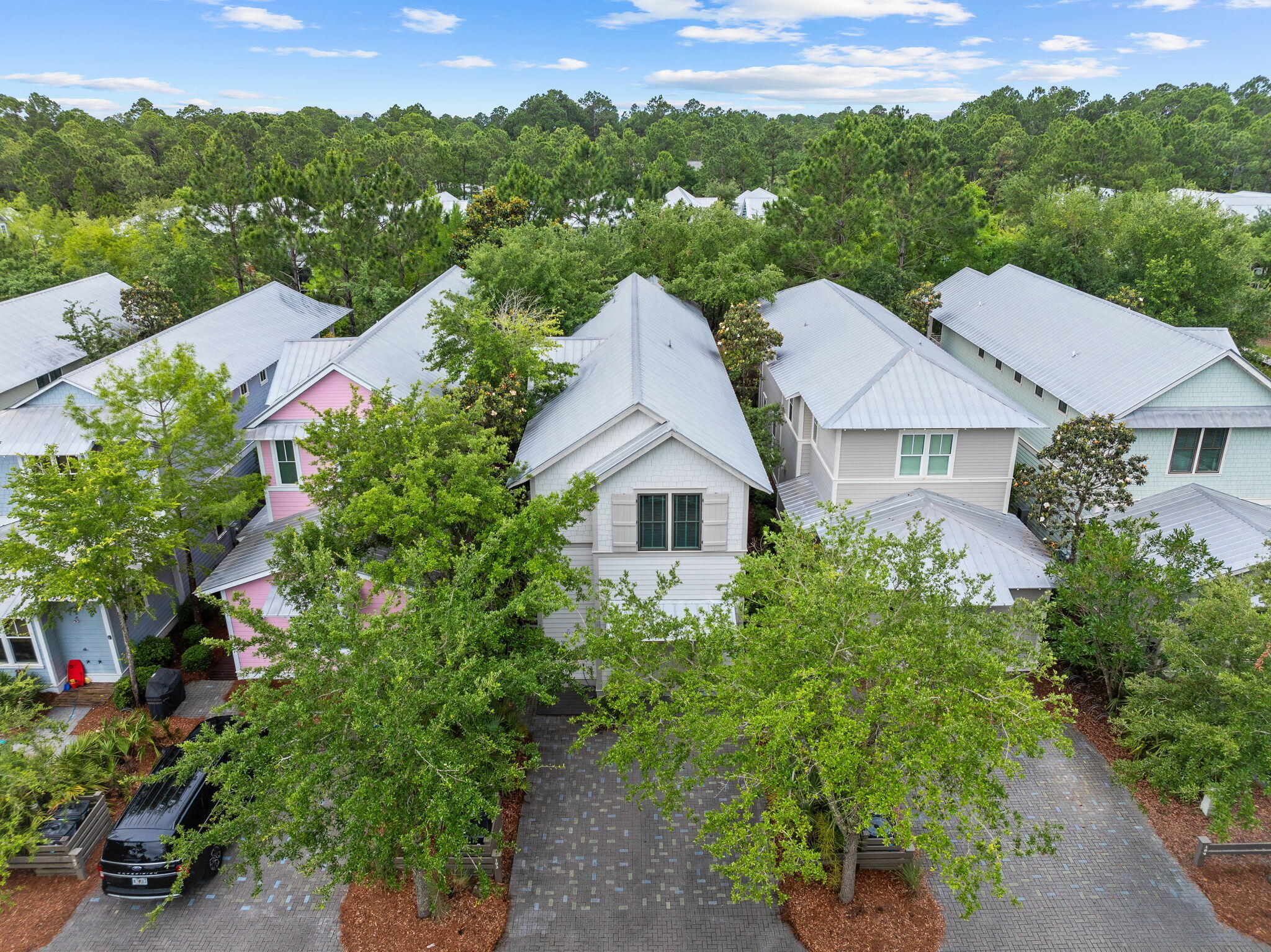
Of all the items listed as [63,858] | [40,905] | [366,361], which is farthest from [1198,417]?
[40,905]

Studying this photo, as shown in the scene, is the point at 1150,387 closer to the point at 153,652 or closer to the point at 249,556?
the point at 249,556

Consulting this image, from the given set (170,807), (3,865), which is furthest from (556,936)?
(3,865)

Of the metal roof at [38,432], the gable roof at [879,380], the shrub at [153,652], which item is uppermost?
the gable roof at [879,380]

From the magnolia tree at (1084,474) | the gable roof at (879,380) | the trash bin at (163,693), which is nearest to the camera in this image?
the trash bin at (163,693)

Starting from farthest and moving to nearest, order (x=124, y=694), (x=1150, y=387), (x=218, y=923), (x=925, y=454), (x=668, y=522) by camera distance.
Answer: (x=1150, y=387)
(x=925, y=454)
(x=124, y=694)
(x=668, y=522)
(x=218, y=923)

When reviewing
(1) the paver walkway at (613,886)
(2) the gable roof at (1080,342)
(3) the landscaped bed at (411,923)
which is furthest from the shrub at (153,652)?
(2) the gable roof at (1080,342)

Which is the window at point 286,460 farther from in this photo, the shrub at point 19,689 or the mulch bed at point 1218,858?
the mulch bed at point 1218,858

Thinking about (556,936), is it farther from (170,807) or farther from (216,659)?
(216,659)
